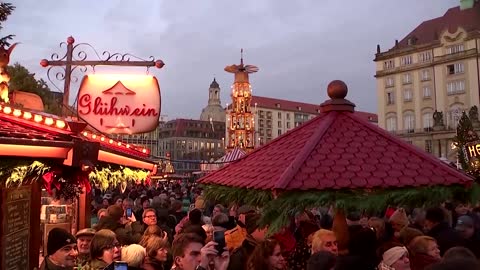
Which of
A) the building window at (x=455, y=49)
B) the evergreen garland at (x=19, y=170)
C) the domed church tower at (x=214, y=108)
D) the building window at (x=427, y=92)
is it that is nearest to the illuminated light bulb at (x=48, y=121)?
the evergreen garland at (x=19, y=170)

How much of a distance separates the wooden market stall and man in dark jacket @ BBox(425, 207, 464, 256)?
4163mm

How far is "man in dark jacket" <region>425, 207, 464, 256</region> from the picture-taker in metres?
5.72

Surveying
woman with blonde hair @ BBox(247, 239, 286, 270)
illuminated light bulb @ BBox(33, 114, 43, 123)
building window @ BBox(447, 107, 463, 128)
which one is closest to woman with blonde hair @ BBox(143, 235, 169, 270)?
woman with blonde hair @ BBox(247, 239, 286, 270)

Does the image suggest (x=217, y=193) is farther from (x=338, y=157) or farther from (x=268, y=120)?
(x=268, y=120)

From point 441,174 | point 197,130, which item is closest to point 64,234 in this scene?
point 441,174

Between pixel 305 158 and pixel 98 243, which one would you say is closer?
pixel 305 158

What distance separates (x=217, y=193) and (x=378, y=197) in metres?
1.38

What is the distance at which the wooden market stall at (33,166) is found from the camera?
4.20 meters

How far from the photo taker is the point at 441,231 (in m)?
5.92

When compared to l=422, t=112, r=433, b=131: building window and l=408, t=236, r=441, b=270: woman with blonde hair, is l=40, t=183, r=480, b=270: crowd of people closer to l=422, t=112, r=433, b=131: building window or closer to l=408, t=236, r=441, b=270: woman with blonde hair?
l=408, t=236, r=441, b=270: woman with blonde hair

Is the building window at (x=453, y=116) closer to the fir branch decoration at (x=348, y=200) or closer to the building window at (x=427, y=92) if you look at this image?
the building window at (x=427, y=92)

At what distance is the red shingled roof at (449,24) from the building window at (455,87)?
653 cm

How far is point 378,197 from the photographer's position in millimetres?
3121

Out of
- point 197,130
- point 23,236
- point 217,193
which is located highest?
point 197,130
